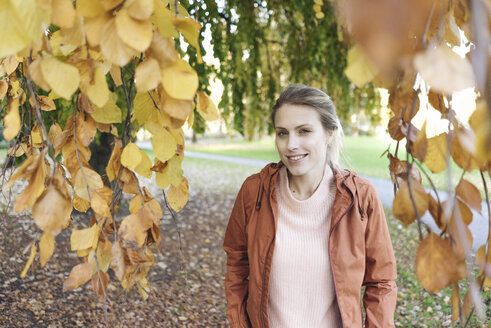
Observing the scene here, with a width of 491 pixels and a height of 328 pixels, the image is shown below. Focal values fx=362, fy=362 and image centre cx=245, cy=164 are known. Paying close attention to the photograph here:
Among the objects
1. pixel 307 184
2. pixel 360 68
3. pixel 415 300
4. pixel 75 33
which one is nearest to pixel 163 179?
pixel 75 33

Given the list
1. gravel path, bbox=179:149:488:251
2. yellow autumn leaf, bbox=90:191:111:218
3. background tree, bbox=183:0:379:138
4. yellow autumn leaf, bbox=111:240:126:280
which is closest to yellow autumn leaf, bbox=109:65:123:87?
yellow autumn leaf, bbox=90:191:111:218

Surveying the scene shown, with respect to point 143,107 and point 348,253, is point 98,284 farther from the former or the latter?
point 348,253

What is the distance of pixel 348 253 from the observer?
4.84 feet

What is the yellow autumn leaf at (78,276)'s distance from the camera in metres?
0.75

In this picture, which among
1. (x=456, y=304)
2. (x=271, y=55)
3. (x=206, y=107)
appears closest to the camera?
(x=456, y=304)

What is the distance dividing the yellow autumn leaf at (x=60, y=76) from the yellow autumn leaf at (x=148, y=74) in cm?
10

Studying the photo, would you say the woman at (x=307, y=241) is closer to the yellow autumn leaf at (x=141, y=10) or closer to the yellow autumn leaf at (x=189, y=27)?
the yellow autumn leaf at (x=189, y=27)

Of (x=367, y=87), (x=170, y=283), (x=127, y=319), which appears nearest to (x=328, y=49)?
(x=367, y=87)

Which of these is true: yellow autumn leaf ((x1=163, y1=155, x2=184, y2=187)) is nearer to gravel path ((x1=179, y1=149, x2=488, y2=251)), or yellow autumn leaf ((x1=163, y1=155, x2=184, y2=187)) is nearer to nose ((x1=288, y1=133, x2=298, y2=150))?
nose ((x1=288, y1=133, x2=298, y2=150))

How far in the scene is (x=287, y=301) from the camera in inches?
60.7

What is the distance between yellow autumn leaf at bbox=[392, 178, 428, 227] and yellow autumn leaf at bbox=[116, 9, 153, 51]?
49 cm

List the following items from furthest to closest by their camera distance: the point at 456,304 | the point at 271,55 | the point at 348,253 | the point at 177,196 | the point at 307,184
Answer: the point at 271,55
the point at 307,184
the point at 348,253
the point at 177,196
the point at 456,304

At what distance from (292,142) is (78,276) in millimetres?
1070

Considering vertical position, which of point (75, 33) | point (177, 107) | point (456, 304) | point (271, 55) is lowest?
point (456, 304)
